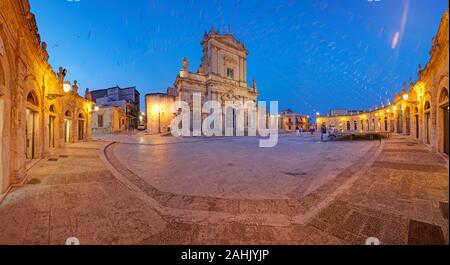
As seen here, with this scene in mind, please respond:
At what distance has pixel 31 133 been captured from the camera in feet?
24.7

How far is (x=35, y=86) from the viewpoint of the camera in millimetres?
6691

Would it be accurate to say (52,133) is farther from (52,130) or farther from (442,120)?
Answer: (442,120)

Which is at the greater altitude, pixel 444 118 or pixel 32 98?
pixel 32 98

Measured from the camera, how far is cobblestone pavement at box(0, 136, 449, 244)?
7.43 ft

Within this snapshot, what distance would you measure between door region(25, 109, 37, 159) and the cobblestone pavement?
14.0ft

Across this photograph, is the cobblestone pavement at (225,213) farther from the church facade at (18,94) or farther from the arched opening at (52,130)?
the arched opening at (52,130)

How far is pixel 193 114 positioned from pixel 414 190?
26.4 m

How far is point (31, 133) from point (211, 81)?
24.8m

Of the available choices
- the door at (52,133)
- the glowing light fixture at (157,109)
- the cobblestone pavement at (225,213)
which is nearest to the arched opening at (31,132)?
the door at (52,133)

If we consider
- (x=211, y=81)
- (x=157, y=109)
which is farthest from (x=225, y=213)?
(x=157, y=109)

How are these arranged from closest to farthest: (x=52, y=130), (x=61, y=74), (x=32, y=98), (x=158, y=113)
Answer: (x=32, y=98)
(x=52, y=130)
(x=61, y=74)
(x=158, y=113)

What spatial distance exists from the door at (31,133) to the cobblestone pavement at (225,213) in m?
4.27

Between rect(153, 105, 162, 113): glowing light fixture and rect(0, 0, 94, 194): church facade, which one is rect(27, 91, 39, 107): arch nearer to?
rect(0, 0, 94, 194): church facade

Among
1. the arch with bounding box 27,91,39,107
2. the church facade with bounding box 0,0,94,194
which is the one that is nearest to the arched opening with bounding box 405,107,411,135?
the church facade with bounding box 0,0,94,194
